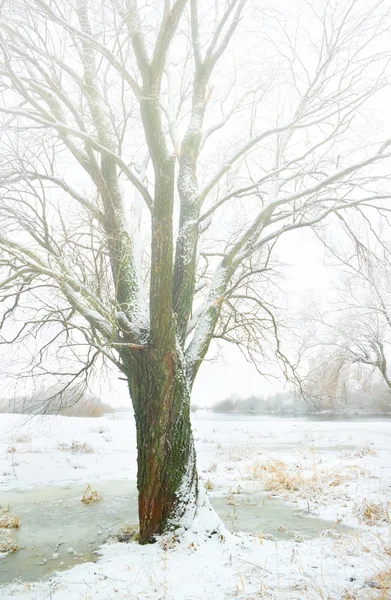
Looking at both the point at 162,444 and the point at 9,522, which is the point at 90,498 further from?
the point at 162,444

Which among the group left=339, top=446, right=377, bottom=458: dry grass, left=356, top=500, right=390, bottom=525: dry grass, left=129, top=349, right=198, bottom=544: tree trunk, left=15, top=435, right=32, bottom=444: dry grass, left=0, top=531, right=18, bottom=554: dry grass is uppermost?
left=129, top=349, right=198, bottom=544: tree trunk

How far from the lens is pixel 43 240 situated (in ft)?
14.5

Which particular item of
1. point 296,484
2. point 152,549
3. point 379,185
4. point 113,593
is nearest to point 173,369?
point 152,549

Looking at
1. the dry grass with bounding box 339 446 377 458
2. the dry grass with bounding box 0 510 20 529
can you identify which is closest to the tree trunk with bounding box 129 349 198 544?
the dry grass with bounding box 0 510 20 529

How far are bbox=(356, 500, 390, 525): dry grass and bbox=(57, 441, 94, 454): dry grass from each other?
30.3 ft

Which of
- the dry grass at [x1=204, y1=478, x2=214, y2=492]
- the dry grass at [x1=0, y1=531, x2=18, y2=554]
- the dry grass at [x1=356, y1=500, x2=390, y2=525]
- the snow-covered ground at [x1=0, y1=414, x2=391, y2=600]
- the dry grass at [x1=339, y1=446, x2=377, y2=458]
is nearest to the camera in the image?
the snow-covered ground at [x1=0, y1=414, x2=391, y2=600]

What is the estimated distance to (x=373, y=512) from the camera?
507 cm

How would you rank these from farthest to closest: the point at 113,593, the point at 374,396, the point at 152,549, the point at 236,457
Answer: the point at 374,396
the point at 236,457
the point at 152,549
the point at 113,593

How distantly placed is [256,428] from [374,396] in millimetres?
16655

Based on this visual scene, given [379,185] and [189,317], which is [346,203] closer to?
[379,185]

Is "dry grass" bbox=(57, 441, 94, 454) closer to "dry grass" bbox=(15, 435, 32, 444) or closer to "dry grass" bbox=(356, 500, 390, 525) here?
"dry grass" bbox=(15, 435, 32, 444)

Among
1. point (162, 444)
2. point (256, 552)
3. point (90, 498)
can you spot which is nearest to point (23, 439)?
point (90, 498)

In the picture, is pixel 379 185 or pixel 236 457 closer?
pixel 379 185

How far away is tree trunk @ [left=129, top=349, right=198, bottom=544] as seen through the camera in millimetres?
4066
